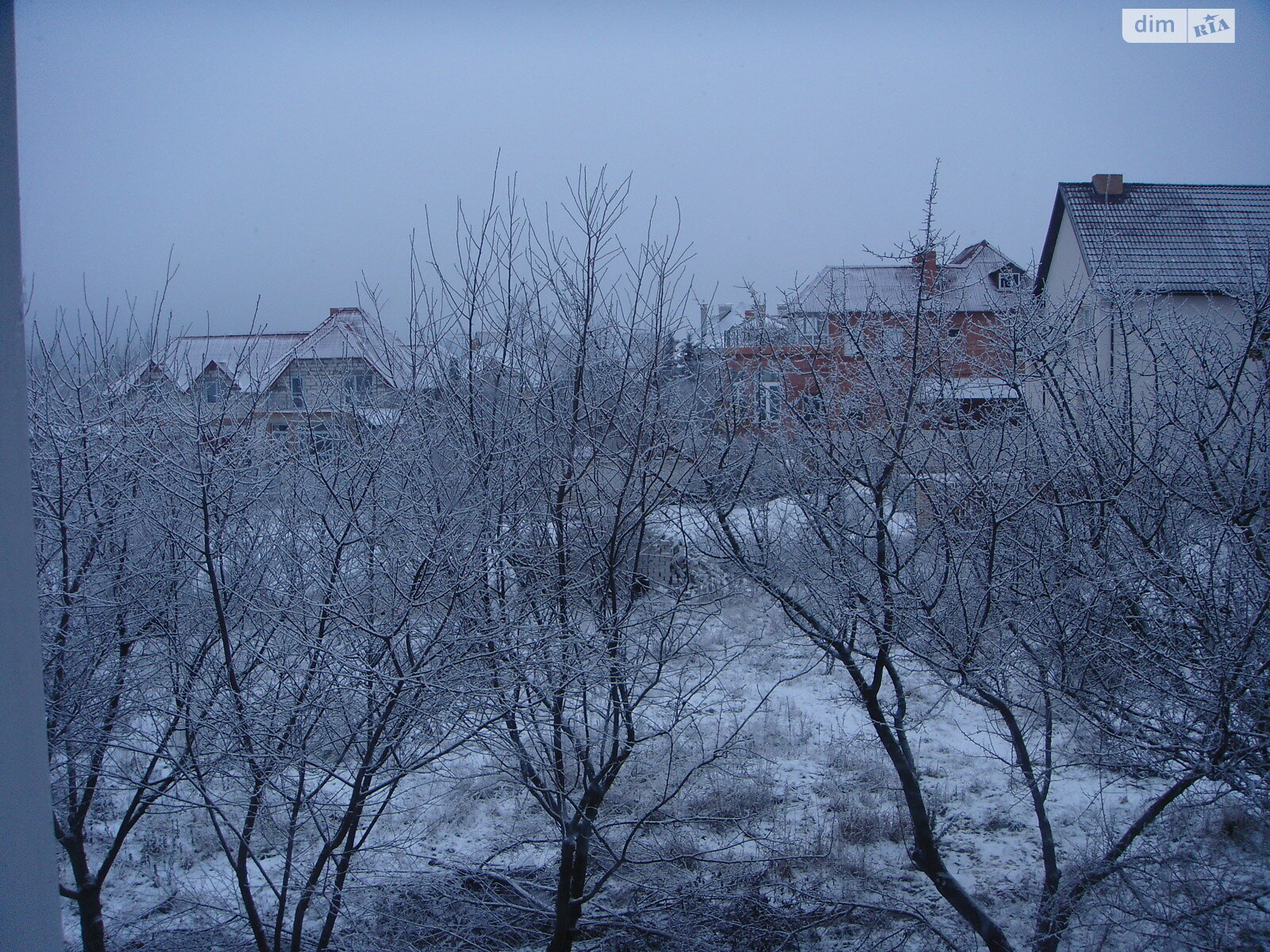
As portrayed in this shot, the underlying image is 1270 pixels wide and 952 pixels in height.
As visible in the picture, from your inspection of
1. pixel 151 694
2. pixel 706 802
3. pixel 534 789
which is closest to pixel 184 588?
pixel 151 694

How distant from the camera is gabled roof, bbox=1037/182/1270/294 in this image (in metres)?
4.47

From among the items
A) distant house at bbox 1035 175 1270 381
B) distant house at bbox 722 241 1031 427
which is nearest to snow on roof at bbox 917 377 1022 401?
distant house at bbox 722 241 1031 427

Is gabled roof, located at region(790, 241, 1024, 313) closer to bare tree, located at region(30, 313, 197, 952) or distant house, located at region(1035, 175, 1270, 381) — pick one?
distant house, located at region(1035, 175, 1270, 381)

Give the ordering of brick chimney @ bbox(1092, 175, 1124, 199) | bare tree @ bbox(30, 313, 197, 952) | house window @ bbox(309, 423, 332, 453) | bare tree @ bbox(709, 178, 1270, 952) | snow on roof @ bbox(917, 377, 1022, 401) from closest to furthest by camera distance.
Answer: bare tree @ bbox(709, 178, 1270, 952) → bare tree @ bbox(30, 313, 197, 952) → house window @ bbox(309, 423, 332, 453) → snow on roof @ bbox(917, 377, 1022, 401) → brick chimney @ bbox(1092, 175, 1124, 199)

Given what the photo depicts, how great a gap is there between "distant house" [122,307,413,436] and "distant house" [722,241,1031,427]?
2.01 meters

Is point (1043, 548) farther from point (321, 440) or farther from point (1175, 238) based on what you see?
point (321, 440)

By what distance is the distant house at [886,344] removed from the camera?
415 centimetres

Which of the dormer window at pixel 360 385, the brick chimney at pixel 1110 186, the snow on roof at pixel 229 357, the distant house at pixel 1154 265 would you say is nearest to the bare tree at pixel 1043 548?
the distant house at pixel 1154 265

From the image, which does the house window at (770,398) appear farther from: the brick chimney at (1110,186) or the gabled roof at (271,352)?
the brick chimney at (1110,186)

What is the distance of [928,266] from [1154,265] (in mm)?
2063

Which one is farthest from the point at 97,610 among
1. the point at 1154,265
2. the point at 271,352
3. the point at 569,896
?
the point at 1154,265

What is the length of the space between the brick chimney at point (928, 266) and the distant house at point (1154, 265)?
77cm

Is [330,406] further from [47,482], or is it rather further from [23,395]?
[23,395]

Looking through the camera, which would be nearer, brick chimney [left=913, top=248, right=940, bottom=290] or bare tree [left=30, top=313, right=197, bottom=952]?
bare tree [left=30, top=313, right=197, bottom=952]
